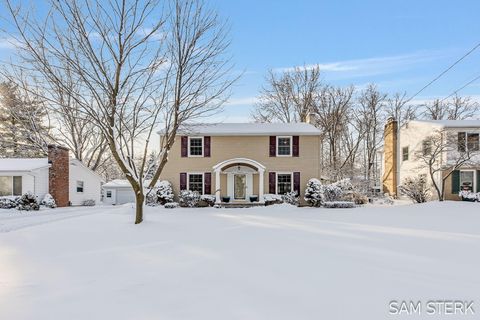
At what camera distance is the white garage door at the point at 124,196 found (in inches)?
1179

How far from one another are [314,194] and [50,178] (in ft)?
60.0

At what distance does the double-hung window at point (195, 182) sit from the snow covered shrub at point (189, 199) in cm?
105

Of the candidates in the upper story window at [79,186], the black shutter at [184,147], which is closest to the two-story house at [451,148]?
the black shutter at [184,147]

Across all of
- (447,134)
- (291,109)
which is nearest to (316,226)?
(447,134)

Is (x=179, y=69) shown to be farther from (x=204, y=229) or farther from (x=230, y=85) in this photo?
(x=204, y=229)

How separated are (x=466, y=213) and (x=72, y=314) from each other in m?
14.4

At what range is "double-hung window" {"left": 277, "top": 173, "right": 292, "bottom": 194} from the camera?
20.2 metres

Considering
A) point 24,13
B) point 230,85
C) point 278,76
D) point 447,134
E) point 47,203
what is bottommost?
point 47,203

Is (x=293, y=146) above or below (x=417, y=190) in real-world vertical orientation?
above

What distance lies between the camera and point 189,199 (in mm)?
18844

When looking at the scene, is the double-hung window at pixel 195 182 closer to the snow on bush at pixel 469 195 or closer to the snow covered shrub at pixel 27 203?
the snow covered shrub at pixel 27 203

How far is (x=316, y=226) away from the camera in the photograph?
9898 millimetres

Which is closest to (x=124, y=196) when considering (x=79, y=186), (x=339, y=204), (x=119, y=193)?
(x=119, y=193)

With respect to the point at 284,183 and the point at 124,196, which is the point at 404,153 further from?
the point at 124,196
